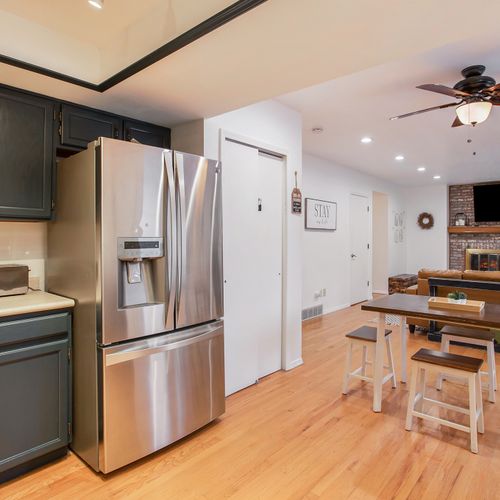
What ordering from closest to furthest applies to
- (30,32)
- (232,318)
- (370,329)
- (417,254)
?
(30,32), (232,318), (370,329), (417,254)

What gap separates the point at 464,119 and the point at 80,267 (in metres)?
3.01

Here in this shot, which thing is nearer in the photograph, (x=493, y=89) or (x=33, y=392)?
(x=33, y=392)

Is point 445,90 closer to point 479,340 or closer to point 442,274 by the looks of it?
point 479,340

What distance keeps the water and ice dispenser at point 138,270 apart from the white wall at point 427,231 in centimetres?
825

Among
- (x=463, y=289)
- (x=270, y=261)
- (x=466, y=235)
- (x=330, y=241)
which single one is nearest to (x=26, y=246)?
(x=270, y=261)

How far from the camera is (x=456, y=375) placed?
2.26 m

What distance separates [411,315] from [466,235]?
7.39m

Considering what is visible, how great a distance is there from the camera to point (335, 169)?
20.4ft

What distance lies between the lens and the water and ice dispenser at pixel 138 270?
1959 mm

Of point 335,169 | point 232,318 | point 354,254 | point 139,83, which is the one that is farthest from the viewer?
point 354,254

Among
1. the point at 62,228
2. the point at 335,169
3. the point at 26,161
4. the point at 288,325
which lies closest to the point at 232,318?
the point at 288,325

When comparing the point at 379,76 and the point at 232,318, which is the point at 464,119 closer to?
the point at 379,76

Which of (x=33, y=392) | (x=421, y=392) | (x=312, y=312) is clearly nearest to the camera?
(x=33, y=392)

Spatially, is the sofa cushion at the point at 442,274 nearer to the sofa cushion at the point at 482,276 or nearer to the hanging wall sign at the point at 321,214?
the sofa cushion at the point at 482,276
